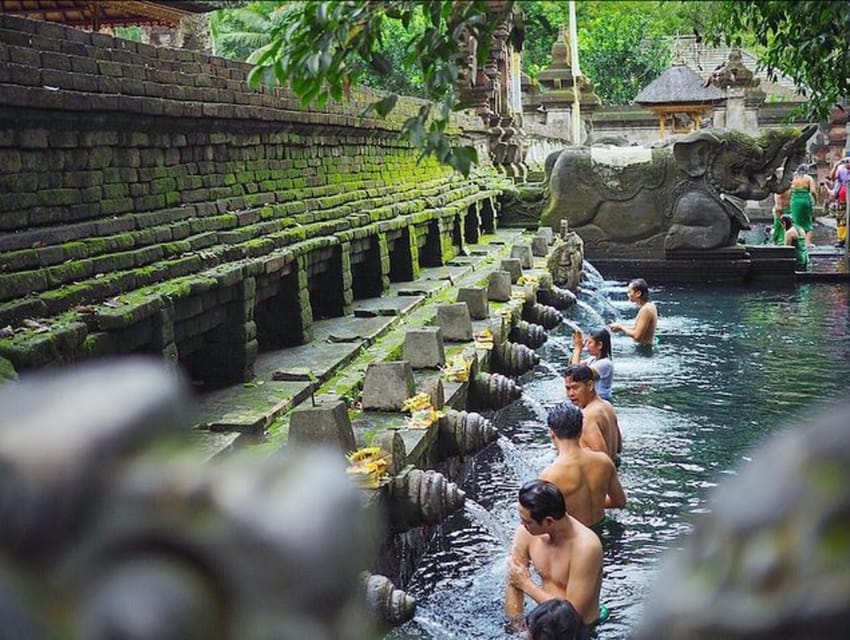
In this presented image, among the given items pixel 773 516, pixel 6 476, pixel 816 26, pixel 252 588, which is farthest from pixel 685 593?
pixel 816 26

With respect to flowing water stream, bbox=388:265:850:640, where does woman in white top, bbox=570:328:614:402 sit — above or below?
above

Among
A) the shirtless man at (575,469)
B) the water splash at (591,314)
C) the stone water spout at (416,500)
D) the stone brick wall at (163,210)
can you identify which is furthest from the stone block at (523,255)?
the stone water spout at (416,500)

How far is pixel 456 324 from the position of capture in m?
10.6

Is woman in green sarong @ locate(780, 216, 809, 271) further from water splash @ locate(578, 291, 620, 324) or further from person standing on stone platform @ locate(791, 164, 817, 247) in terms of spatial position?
water splash @ locate(578, 291, 620, 324)

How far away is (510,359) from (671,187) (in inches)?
395

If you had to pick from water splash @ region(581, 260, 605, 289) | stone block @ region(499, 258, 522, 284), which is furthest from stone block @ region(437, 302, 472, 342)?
water splash @ region(581, 260, 605, 289)

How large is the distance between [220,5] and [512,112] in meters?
14.9

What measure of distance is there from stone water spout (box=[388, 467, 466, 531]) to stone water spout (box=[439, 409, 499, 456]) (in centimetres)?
152

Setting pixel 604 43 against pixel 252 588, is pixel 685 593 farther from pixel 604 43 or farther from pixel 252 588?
pixel 604 43

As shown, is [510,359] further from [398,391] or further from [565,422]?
[565,422]

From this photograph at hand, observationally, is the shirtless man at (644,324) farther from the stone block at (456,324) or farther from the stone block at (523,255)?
the stone block at (523,255)

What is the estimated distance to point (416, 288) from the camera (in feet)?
45.9

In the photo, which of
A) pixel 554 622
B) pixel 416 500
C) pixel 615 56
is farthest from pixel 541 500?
pixel 615 56

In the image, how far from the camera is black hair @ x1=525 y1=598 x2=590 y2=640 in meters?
4.72
